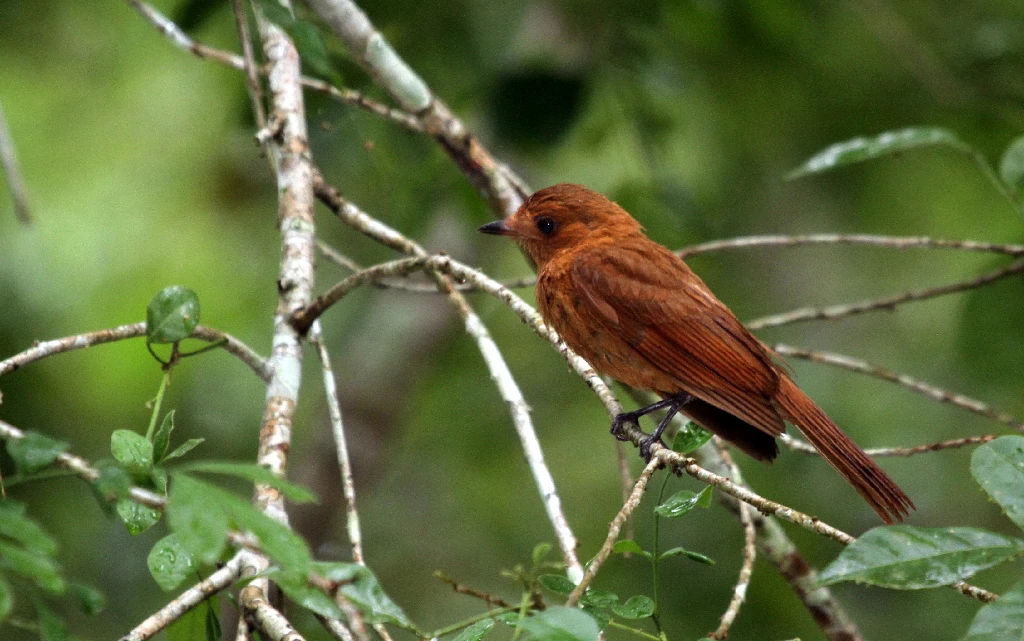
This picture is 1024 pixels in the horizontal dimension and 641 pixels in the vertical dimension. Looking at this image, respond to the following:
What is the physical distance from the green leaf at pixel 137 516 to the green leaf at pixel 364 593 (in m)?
0.55

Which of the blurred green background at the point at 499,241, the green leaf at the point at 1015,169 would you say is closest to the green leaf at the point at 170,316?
the blurred green background at the point at 499,241

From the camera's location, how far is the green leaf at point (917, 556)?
1596 mm

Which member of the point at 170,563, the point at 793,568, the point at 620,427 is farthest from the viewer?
the point at 793,568

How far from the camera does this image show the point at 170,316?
250 centimetres

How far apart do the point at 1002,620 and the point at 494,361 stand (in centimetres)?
164

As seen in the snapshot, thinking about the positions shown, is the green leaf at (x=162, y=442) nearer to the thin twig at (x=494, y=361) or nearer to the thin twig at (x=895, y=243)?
the thin twig at (x=494, y=361)

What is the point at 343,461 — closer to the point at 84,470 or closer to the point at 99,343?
the point at 99,343

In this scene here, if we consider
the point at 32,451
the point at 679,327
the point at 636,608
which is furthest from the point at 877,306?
the point at 32,451

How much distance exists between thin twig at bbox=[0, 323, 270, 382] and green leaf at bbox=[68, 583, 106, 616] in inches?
31.3

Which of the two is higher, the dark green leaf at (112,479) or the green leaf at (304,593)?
the dark green leaf at (112,479)

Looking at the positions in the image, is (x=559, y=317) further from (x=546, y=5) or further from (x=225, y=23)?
(x=225, y=23)

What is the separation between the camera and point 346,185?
209 inches

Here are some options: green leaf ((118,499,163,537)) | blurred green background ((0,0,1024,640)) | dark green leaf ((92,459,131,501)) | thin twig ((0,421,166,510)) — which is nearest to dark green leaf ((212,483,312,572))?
dark green leaf ((92,459,131,501))

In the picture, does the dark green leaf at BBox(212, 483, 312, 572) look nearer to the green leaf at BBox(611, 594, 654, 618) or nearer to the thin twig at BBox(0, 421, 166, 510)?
the thin twig at BBox(0, 421, 166, 510)
